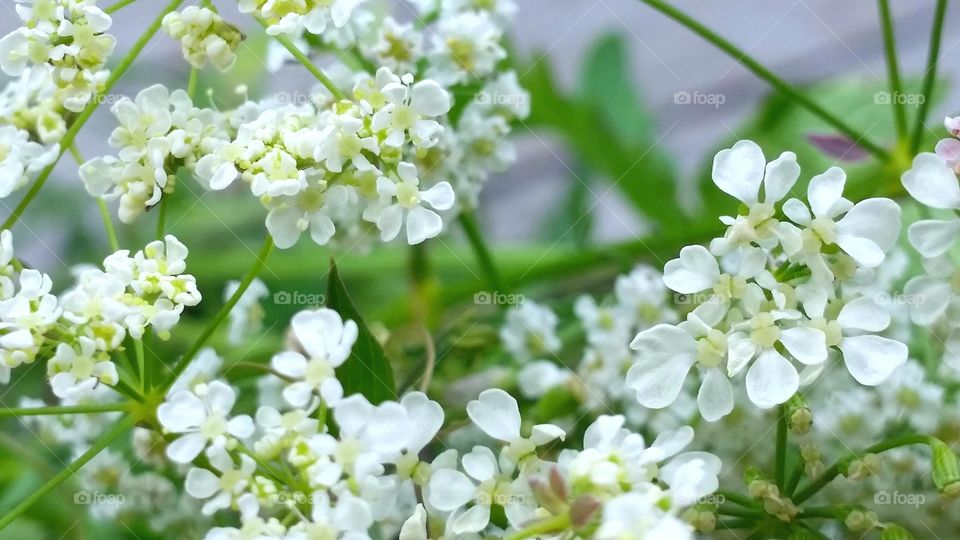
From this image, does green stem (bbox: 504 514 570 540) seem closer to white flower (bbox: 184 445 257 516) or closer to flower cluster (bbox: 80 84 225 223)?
white flower (bbox: 184 445 257 516)

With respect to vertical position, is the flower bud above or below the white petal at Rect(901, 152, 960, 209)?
below

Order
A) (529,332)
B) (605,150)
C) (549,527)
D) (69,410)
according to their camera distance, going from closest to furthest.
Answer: (549,527) < (69,410) < (529,332) < (605,150)

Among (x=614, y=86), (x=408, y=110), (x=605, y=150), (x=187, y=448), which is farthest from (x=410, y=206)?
(x=614, y=86)

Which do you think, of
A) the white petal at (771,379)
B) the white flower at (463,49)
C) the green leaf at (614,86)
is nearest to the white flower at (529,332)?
the white flower at (463,49)

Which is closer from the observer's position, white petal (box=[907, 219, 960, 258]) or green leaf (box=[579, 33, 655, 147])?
white petal (box=[907, 219, 960, 258])

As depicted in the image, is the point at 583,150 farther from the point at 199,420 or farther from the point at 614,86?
the point at 199,420

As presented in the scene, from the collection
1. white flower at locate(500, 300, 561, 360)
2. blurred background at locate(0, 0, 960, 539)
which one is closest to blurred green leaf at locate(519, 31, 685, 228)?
blurred background at locate(0, 0, 960, 539)

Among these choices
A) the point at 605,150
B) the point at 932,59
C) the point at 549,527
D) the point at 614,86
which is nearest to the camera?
the point at 549,527
